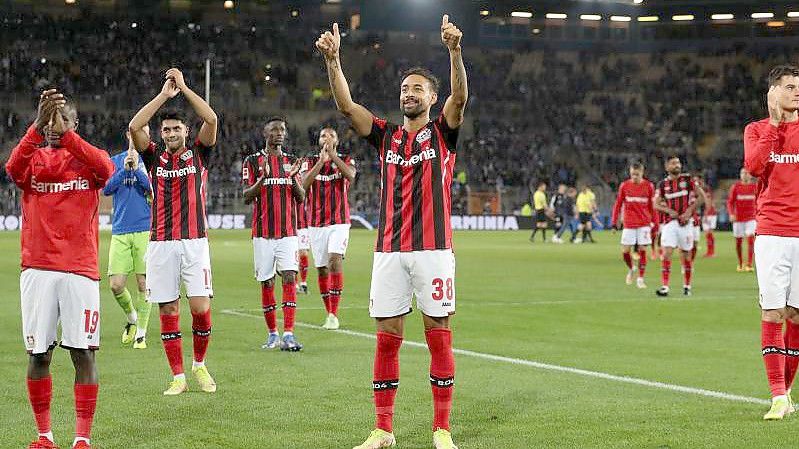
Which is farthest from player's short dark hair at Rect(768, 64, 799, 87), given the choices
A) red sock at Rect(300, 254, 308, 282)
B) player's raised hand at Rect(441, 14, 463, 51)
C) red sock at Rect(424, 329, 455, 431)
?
red sock at Rect(300, 254, 308, 282)

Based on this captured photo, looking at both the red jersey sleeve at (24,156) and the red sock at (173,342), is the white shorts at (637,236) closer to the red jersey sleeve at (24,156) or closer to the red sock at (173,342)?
the red sock at (173,342)

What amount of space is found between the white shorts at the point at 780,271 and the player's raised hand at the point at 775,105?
861 mm

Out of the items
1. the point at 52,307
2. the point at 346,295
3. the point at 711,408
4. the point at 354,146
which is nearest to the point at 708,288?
the point at 346,295

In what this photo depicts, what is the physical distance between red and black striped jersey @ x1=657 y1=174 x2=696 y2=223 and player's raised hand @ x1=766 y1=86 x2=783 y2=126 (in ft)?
37.5

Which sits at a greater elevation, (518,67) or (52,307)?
(518,67)

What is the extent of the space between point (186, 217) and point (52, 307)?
2738mm

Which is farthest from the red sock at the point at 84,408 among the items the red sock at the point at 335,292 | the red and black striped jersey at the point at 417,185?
the red sock at the point at 335,292

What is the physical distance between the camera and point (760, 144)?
8.27 meters

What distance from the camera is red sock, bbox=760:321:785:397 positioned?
27.3 ft

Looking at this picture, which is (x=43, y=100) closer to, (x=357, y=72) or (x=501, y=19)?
(x=357, y=72)

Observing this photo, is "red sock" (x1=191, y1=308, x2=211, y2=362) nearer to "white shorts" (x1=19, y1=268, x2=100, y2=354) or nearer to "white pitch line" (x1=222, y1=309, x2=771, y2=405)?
"white shorts" (x1=19, y1=268, x2=100, y2=354)

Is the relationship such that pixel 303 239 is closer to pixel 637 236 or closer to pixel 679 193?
pixel 679 193

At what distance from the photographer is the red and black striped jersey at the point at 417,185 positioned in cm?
738

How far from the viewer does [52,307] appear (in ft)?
22.8
